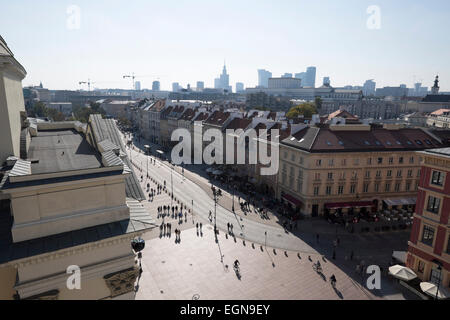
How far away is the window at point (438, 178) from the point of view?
2940 centimetres

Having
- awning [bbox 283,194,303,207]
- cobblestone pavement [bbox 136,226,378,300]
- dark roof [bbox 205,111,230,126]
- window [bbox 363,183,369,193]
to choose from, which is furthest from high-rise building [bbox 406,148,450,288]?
dark roof [bbox 205,111,230,126]

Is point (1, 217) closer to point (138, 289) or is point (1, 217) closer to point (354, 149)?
point (138, 289)

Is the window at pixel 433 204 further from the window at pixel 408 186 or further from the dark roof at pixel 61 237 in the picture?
the dark roof at pixel 61 237

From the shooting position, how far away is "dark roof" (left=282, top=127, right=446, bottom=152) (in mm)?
49781

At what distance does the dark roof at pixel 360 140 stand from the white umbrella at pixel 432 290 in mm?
23935

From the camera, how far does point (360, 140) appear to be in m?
52.4

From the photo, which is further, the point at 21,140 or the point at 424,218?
the point at 424,218

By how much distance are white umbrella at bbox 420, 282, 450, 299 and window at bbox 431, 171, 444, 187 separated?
9591 mm

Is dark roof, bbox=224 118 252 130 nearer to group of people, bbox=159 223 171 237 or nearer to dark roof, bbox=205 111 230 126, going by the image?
dark roof, bbox=205 111 230 126

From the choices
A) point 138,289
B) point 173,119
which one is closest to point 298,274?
point 138,289

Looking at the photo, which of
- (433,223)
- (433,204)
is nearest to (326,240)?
(433,223)

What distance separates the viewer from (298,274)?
32.9m
